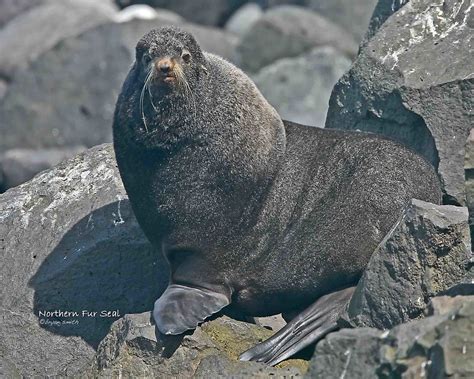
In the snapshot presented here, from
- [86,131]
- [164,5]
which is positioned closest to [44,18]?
[164,5]

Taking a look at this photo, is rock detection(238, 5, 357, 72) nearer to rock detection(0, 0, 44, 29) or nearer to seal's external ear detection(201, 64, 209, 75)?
rock detection(0, 0, 44, 29)

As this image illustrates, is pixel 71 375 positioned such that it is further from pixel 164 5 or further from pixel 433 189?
pixel 164 5

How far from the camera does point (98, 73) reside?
2286 centimetres

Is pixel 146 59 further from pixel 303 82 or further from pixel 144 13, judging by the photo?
pixel 144 13

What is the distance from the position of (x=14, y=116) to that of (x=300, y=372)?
15.8m

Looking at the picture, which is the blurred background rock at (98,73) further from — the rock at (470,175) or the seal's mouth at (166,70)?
the rock at (470,175)

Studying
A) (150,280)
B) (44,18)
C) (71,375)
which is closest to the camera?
(71,375)

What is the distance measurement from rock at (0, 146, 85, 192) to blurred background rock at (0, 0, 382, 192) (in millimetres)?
16

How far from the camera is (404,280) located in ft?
27.6

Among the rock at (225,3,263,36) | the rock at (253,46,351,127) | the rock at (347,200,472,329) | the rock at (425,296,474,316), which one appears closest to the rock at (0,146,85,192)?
the rock at (253,46,351,127)

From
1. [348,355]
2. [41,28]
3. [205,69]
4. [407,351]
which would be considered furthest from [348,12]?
[407,351]

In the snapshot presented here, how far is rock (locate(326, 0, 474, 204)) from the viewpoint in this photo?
10242 mm

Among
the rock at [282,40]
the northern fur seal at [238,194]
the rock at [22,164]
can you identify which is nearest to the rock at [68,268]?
the northern fur seal at [238,194]

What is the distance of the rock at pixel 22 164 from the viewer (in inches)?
851
